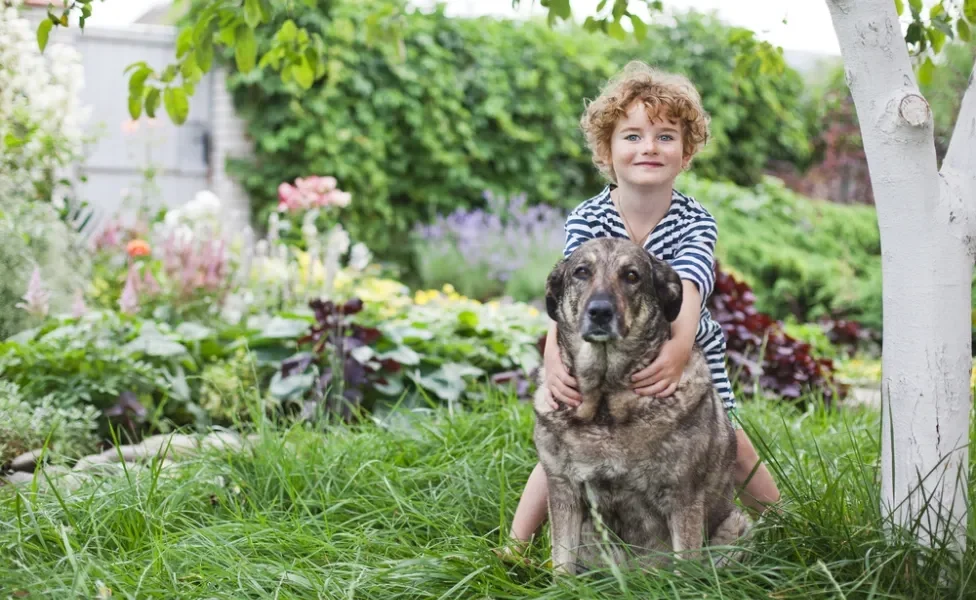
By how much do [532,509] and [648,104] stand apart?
1.25 metres

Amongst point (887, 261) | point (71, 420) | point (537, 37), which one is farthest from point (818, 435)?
point (537, 37)

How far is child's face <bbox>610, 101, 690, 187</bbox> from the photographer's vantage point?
9.12 feet

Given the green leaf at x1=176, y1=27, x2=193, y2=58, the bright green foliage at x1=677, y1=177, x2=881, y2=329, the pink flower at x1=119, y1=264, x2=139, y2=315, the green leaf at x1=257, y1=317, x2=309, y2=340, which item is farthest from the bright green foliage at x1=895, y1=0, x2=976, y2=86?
the bright green foliage at x1=677, y1=177, x2=881, y2=329

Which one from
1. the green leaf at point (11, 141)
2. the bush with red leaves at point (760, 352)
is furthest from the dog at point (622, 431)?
the green leaf at point (11, 141)

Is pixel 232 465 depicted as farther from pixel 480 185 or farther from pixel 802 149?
pixel 802 149

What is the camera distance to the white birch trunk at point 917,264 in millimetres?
Answer: 2521

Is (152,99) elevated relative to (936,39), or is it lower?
lower

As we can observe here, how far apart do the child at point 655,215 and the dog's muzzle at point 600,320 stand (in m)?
0.24

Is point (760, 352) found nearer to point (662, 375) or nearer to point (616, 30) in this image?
point (616, 30)

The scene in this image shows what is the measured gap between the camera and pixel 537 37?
11.9 m

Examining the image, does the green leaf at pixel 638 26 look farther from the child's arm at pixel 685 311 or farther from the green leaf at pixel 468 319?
the green leaf at pixel 468 319

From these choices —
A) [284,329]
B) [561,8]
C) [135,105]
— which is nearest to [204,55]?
[135,105]

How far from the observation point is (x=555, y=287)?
106 inches

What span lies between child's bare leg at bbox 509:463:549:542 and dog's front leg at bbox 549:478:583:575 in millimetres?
251
